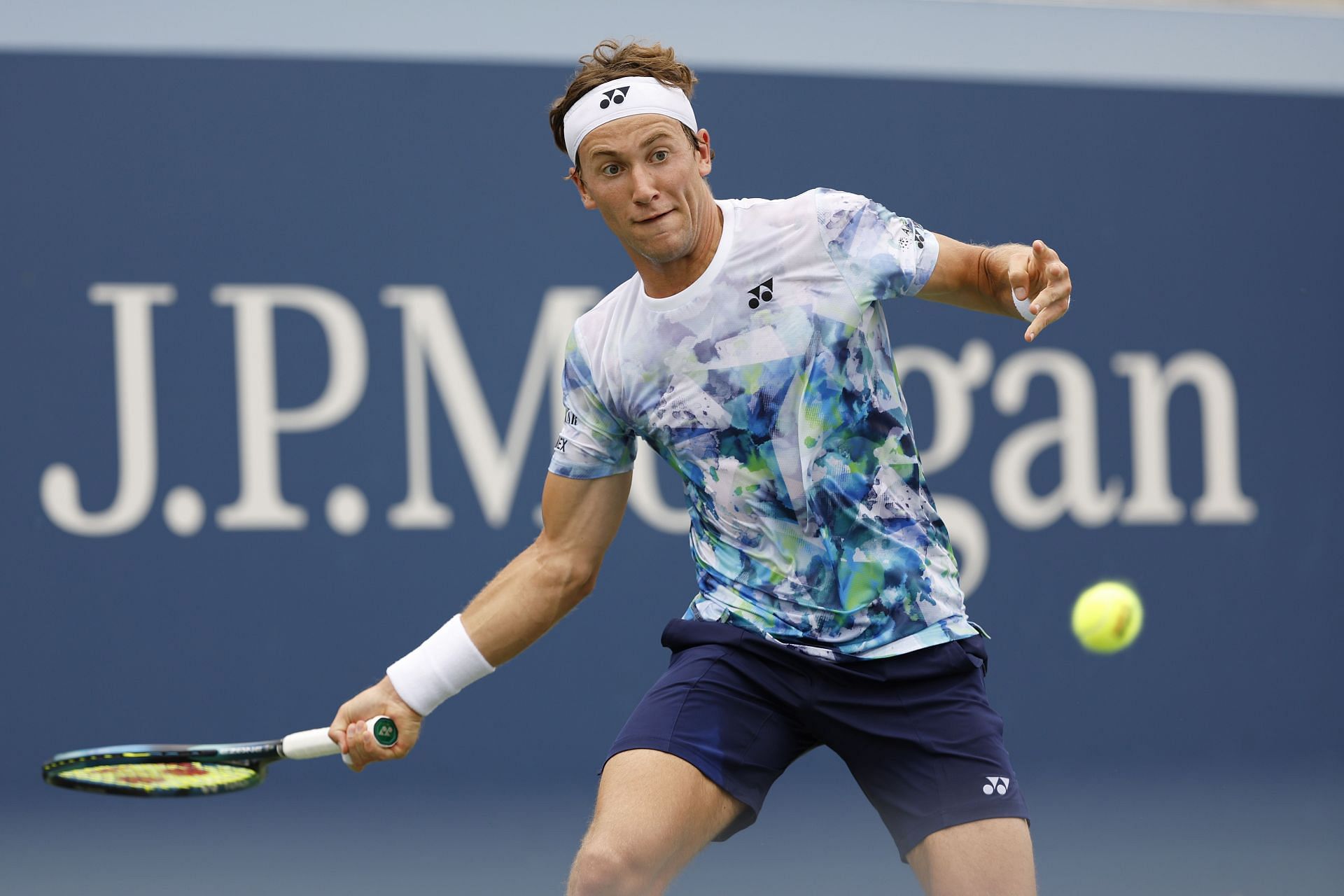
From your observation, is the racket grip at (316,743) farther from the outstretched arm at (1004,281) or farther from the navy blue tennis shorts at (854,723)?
the outstretched arm at (1004,281)

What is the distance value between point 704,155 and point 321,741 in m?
1.27

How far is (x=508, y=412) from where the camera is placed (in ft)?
19.3

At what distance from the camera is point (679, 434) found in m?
2.83

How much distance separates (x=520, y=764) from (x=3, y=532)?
196 centimetres

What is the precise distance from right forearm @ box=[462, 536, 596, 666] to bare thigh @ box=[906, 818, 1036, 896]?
76 centimetres

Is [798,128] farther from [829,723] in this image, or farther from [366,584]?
[829,723]

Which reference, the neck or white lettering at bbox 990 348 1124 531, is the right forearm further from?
white lettering at bbox 990 348 1124 531

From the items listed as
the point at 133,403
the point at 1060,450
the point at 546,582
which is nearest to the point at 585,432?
the point at 546,582

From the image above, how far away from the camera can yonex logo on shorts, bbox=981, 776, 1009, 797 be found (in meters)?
2.72

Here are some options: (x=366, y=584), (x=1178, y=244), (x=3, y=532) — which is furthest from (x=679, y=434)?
(x=1178, y=244)

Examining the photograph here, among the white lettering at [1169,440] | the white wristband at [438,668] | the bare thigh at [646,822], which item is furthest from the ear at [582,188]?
the white lettering at [1169,440]

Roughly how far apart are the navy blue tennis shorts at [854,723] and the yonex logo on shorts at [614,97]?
0.93 meters

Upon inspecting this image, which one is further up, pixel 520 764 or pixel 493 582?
pixel 493 582

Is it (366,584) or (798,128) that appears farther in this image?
(798,128)
